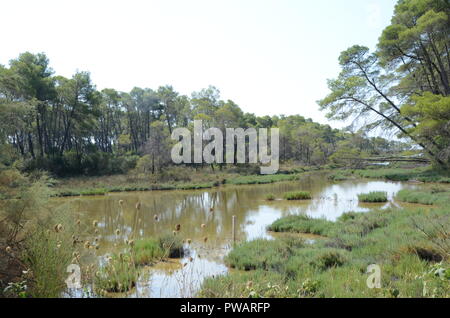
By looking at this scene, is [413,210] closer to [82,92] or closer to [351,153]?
[351,153]

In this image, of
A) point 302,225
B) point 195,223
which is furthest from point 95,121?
point 302,225

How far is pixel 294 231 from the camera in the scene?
9.24 m

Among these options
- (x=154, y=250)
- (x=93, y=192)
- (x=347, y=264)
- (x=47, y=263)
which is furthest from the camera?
(x=93, y=192)

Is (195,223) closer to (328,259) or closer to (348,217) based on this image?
(348,217)

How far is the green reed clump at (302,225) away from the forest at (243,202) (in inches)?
1.7

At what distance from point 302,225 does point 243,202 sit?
296 inches

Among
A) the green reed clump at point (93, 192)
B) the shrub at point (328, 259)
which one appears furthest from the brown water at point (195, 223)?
the green reed clump at point (93, 192)

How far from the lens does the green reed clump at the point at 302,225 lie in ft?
29.3

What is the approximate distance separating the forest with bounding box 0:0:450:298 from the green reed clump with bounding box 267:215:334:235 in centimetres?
4

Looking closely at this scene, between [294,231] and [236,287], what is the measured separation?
5636 millimetres

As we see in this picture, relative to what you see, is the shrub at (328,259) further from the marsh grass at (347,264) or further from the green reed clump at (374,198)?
the green reed clump at (374,198)

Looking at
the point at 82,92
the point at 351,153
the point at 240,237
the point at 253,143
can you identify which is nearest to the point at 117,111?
the point at 82,92

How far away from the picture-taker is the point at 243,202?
1672 cm

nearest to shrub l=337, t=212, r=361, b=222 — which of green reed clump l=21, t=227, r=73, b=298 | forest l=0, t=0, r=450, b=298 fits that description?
forest l=0, t=0, r=450, b=298
